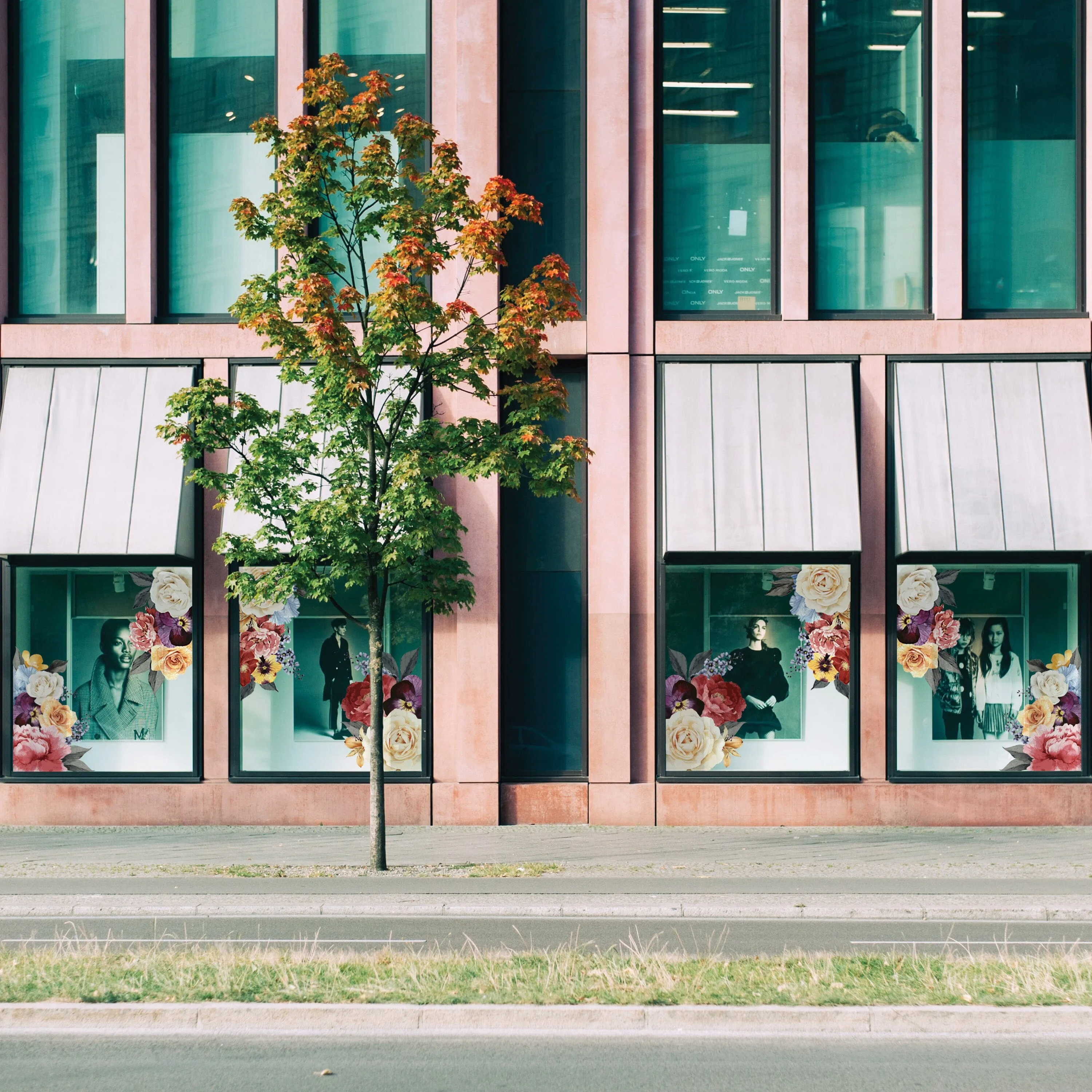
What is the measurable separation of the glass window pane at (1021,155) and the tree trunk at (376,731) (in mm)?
9424

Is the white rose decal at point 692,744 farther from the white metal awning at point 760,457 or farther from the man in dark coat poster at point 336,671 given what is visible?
the man in dark coat poster at point 336,671

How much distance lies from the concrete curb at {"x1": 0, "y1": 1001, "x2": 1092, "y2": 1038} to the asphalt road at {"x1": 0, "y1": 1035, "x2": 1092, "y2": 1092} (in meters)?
0.06

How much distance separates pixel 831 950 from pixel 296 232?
8529 millimetres

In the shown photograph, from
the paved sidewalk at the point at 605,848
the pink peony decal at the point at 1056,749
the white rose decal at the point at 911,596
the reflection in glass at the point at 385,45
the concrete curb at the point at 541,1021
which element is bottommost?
the paved sidewalk at the point at 605,848

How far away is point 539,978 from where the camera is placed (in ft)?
25.6

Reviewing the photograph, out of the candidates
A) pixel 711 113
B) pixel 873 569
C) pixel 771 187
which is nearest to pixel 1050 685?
pixel 873 569

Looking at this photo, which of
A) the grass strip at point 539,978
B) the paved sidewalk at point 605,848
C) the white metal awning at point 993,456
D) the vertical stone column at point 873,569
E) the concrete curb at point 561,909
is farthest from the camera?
the vertical stone column at point 873,569

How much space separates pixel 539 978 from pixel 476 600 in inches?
347

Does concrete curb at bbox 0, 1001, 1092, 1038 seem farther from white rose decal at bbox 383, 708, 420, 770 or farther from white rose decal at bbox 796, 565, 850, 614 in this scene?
white rose decal at bbox 796, 565, 850, 614

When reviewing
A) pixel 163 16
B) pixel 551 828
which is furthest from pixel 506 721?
pixel 163 16

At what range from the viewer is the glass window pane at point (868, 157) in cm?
1711

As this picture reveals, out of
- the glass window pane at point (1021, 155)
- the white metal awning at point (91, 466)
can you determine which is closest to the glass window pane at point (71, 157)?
the white metal awning at point (91, 466)

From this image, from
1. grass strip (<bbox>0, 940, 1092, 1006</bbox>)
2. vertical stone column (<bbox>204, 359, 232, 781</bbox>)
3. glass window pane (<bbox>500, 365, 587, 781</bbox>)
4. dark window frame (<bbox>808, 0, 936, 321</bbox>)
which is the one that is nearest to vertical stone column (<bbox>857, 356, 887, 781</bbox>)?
dark window frame (<bbox>808, 0, 936, 321</bbox>)

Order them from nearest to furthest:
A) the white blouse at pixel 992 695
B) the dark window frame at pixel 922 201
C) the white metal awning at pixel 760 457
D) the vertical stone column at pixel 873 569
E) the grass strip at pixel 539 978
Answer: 1. the grass strip at pixel 539 978
2. the white metal awning at pixel 760 457
3. the vertical stone column at pixel 873 569
4. the white blouse at pixel 992 695
5. the dark window frame at pixel 922 201
